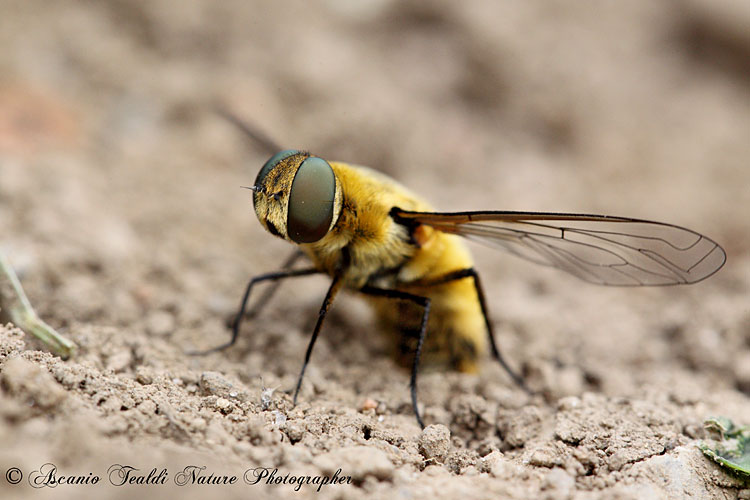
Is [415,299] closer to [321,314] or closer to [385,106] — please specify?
[321,314]

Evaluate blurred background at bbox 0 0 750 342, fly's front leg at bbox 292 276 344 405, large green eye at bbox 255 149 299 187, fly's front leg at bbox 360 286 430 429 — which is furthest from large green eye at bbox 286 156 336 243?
blurred background at bbox 0 0 750 342

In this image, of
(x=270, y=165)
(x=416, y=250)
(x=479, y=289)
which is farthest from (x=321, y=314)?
(x=479, y=289)

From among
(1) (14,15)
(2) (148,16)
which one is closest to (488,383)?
(2) (148,16)

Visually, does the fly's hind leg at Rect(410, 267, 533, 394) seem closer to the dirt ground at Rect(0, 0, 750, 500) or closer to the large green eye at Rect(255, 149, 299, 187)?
the dirt ground at Rect(0, 0, 750, 500)

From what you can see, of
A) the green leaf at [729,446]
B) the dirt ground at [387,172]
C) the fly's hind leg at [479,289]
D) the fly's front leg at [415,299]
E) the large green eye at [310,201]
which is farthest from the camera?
the fly's hind leg at [479,289]

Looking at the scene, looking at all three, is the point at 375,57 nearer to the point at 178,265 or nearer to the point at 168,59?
the point at 168,59

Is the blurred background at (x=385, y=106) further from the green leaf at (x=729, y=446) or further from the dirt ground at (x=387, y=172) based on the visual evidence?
the green leaf at (x=729, y=446)

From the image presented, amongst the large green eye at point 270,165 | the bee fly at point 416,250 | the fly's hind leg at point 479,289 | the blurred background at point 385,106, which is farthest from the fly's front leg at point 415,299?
the blurred background at point 385,106
